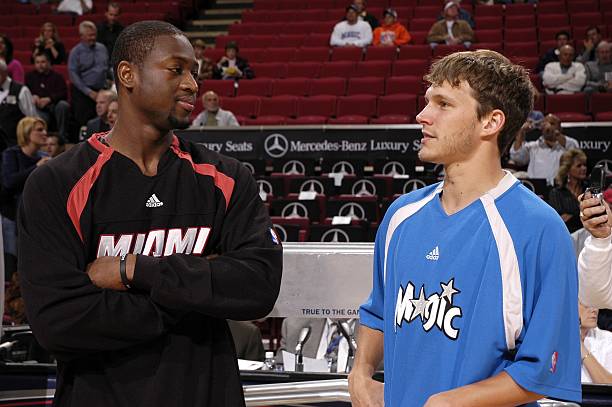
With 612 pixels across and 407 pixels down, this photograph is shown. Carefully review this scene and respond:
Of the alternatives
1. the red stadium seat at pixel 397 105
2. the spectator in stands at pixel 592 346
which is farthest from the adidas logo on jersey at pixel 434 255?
the red stadium seat at pixel 397 105

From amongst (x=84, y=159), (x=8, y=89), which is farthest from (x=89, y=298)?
(x=8, y=89)

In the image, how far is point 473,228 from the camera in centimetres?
200

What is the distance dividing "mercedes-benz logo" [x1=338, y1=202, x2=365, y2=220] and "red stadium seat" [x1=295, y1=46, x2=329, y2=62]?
5.42 metres

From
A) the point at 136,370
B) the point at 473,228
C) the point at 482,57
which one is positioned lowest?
the point at 136,370

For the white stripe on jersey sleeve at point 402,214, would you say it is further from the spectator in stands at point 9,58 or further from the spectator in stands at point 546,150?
the spectator in stands at point 9,58

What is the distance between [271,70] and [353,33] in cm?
147

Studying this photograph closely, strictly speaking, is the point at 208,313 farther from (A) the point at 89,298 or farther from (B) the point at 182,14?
(B) the point at 182,14

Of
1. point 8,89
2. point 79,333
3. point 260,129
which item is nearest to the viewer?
point 79,333

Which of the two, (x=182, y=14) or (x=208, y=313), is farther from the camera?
(x=182, y=14)

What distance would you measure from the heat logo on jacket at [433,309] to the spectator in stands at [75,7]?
49.5 ft

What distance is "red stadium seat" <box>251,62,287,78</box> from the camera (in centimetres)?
1370

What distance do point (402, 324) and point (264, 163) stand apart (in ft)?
29.0

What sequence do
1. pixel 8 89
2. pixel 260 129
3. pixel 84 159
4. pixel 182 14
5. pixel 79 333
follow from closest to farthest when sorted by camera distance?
pixel 79 333 < pixel 84 159 < pixel 8 89 < pixel 260 129 < pixel 182 14

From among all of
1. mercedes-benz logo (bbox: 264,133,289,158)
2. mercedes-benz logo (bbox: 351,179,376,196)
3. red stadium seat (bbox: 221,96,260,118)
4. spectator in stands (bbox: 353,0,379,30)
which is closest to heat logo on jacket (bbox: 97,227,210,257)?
mercedes-benz logo (bbox: 351,179,376,196)
